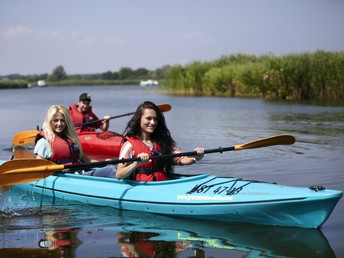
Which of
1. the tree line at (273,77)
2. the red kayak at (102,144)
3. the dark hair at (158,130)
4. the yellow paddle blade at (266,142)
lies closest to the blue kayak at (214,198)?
the dark hair at (158,130)

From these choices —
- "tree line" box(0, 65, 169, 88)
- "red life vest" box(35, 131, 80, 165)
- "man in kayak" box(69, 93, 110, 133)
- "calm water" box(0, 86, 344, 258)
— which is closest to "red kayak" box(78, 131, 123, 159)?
"man in kayak" box(69, 93, 110, 133)

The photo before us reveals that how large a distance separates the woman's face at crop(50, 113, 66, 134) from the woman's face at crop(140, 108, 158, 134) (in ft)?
3.91

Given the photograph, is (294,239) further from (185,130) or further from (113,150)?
(185,130)

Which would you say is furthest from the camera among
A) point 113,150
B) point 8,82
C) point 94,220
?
point 8,82

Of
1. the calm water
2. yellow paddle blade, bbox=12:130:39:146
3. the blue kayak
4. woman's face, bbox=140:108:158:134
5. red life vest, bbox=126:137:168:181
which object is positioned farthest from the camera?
yellow paddle blade, bbox=12:130:39:146

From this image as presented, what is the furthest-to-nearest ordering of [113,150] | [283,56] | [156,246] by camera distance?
[283,56], [113,150], [156,246]

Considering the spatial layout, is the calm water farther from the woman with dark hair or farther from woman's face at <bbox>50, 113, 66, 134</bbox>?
woman's face at <bbox>50, 113, 66, 134</bbox>

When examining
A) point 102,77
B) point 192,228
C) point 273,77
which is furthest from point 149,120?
point 102,77

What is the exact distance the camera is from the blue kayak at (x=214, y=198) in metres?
5.79

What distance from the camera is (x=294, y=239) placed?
573 cm

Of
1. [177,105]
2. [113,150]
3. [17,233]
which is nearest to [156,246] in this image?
[17,233]

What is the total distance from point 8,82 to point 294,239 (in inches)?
2934

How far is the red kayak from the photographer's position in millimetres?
11434

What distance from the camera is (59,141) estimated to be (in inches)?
295
